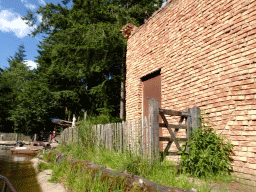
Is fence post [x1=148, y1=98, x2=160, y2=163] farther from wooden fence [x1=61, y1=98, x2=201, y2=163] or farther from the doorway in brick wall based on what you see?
the doorway in brick wall

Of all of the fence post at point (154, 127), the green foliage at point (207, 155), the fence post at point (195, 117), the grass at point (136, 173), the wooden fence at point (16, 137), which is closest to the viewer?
the grass at point (136, 173)

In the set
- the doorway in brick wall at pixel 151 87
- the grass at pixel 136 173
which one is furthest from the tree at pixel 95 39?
the grass at pixel 136 173

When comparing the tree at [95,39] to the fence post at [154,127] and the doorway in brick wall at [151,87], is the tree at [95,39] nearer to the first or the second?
the doorway in brick wall at [151,87]

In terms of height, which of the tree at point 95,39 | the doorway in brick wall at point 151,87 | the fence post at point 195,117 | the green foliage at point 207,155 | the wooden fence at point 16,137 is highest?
the tree at point 95,39

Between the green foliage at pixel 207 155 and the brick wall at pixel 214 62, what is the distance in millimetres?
173

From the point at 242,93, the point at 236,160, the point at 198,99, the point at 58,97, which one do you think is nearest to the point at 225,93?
the point at 242,93

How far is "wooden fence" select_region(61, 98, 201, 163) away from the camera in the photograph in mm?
3779

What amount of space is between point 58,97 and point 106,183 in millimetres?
19459

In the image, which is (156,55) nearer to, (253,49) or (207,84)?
(207,84)

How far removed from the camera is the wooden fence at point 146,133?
3.78 metres

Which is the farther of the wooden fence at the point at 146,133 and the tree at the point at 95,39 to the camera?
the tree at the point at 95,39

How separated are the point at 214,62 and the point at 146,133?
2287 millimetres

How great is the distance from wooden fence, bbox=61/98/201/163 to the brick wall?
532 mm

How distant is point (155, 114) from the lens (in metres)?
3.86
